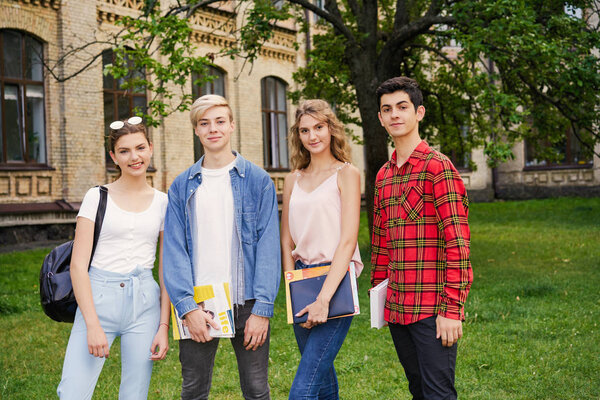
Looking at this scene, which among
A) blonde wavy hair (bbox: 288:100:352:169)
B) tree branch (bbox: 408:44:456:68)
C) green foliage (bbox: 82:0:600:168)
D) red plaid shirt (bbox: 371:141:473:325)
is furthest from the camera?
tree branch (bbox: 408:44:456:68)

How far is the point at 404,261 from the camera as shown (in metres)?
3.40

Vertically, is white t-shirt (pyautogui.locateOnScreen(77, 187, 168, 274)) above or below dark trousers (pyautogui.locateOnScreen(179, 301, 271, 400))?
above

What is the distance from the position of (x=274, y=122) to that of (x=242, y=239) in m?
20.3

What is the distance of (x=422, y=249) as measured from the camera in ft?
11.1

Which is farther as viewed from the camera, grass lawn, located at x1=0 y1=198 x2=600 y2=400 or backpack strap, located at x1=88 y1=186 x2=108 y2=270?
grass lawn, located at x1=0 y1=198 x2=600 y2=400

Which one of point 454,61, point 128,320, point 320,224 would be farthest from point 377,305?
point 454,61

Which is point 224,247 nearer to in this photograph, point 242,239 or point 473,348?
point 242,239

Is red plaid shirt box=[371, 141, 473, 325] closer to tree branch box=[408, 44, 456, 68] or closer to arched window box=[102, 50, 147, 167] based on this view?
tree branch box=[408, 44, 456, 68]

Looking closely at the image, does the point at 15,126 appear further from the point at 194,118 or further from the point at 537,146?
the point at 194,118

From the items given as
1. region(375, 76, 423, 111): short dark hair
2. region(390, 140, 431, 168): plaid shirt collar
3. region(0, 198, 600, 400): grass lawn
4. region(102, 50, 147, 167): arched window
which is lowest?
region(0, 198, 600, 400): grass lawn

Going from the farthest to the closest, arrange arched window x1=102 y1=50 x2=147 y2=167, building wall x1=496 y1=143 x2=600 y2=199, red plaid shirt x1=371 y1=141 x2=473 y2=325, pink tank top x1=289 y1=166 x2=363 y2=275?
1. building wall x1=496 y1=143 x2=600 y2=199
2. arched window x1=102 y1=50 x2=147 y2=167
3. pink tank top x1=289 y1=166 x2=363 y2=275
4. red plaid shirt x1=371 y1=141 x2=473 y2=325

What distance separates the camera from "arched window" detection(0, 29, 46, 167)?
1589 cm

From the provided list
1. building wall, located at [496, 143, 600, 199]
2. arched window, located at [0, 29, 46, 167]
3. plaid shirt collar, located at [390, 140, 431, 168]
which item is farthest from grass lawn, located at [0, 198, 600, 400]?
building wall, located at [496, 143, 600, 199]

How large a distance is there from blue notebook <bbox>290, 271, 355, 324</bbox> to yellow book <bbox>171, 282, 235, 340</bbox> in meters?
0.37
